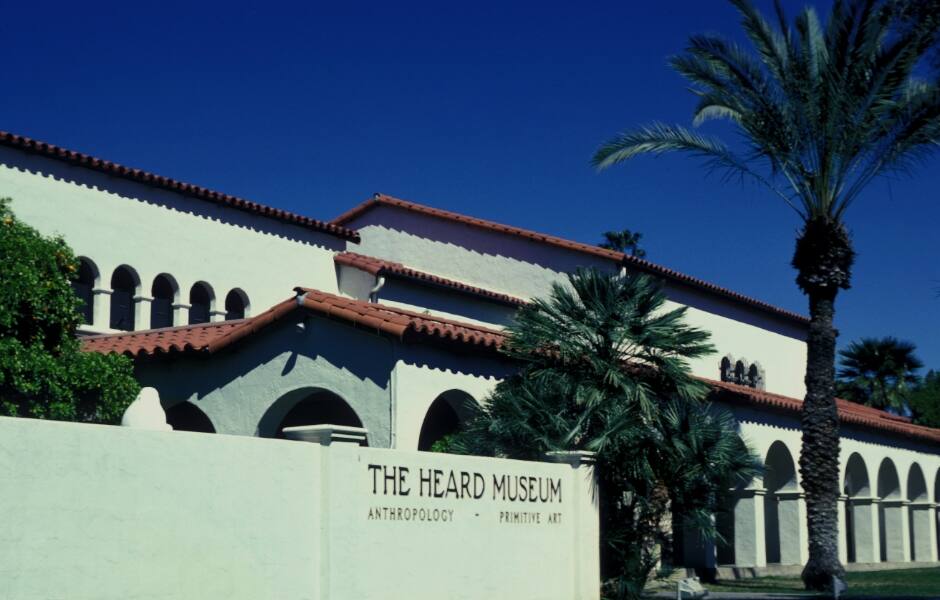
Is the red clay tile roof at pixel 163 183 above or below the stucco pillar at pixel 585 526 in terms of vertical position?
above

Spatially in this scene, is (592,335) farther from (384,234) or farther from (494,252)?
(384,234)

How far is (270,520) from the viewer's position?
1334 centimetres

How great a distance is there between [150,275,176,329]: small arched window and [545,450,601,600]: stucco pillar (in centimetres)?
1047

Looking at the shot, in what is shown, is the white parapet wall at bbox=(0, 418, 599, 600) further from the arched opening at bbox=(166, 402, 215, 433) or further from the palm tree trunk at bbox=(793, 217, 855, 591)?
the arched opening at bbox=(166, 402, 215, 433)

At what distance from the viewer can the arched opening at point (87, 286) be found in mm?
24547

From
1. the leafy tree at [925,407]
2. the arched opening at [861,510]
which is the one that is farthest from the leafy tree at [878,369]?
the arched opening at [861,510]

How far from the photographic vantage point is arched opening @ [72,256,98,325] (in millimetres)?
24547

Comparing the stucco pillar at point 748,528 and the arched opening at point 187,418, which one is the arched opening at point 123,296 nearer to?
the arched opening at point 187,418

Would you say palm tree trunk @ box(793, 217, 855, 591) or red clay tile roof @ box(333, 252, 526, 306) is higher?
red clay tile roof @ box(333, 252, 526, 306)

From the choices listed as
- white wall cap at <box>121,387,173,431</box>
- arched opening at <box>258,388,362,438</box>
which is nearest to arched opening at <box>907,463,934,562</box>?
arched opening at <box>258,388,362,438</box>

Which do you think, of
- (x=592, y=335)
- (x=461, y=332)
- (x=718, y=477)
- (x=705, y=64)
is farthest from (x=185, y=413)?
(x=705, y=64)

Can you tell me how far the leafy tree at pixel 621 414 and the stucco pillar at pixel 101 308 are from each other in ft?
24.8

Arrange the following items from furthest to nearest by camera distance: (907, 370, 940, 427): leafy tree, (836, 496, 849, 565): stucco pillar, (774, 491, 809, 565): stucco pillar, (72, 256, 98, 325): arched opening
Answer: (907, 370, 940, 427): leafy tree < (836, 496, 849, 565): stucco pillar < (774, 491, 809, 565): stucco pillar < (72, 256, 98, 325): arched opening

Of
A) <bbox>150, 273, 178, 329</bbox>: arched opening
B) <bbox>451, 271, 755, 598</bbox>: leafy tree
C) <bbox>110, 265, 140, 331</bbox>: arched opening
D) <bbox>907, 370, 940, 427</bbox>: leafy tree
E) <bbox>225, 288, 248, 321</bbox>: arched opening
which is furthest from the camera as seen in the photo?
<bbox>907, 370, 940, 427</bbox>: leafy tree
